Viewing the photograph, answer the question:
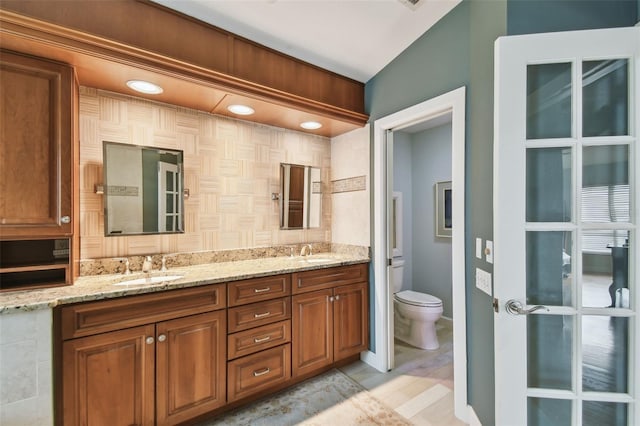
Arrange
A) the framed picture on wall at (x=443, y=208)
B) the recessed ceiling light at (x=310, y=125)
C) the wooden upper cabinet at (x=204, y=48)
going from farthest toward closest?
the framed picture on wall at (x=443, y=208), the recessed ceiling light at (x=310, y=125), the wooden upper cabinet at (x=204, y=48)

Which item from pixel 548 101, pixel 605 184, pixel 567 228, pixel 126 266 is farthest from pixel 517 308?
pixel 126 266

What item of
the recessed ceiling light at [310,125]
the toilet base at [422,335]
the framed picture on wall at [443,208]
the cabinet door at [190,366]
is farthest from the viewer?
the framed picture on wall at [443,208]

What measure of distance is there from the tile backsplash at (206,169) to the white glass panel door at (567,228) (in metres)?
1.80

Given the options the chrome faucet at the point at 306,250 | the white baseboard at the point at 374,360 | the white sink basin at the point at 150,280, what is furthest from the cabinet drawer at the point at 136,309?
the white baseboard at the point at 374,360

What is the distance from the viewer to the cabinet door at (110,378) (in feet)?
4.12

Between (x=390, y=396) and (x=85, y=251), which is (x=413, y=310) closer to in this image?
(x=390, y=396)

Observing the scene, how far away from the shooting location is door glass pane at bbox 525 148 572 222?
1164 millimetres

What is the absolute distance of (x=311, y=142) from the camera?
2.73 metres

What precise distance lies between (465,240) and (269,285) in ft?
4.37

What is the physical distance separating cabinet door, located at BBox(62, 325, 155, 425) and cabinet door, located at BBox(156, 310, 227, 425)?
0.06m

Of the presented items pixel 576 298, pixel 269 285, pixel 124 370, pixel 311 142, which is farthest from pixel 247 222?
pixel 576 298

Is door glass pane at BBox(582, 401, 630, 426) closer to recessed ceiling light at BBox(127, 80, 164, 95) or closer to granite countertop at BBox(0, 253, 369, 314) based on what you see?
granite countertop at BBox(0, 253, 369, 314)

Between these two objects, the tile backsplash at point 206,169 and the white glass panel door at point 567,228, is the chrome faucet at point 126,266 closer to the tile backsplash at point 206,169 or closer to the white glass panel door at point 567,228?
the tile backsplash at point 206,169

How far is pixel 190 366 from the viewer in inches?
60.9
